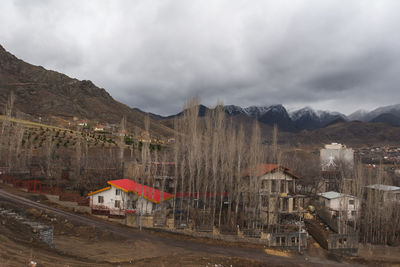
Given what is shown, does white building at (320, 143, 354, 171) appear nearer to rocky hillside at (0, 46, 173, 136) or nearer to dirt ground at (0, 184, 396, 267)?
dirt ground at (0, 184, 396, 267)

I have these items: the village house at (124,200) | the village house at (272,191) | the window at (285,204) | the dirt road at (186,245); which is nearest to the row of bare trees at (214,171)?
the village house at (272,191)

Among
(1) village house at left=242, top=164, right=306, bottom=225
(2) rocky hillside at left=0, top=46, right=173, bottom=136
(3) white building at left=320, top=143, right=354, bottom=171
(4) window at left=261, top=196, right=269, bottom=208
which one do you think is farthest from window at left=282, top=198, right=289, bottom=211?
(2) rocky hillside at left=0, top=46, right=173, bottom=136

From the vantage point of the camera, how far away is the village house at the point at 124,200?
29.1 m

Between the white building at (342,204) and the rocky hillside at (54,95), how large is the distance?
97781 millimetres

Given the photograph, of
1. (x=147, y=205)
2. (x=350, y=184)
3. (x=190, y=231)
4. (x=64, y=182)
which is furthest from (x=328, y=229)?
(x=64, y=182)

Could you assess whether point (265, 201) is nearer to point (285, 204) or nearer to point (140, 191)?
point (285, 204)

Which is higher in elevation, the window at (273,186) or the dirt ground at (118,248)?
the window at (273,186)

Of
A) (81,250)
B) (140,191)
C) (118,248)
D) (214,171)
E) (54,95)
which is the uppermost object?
(54,95)

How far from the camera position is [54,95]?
13788 centimetres

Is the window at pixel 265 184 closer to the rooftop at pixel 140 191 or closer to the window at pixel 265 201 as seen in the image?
the window at pixel 265 201

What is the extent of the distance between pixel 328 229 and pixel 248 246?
15.9 m

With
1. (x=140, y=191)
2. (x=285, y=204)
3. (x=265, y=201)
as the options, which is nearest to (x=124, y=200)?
(x=140, y=191)

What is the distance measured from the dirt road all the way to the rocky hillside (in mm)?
102348

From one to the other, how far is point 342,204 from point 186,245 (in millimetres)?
23902
